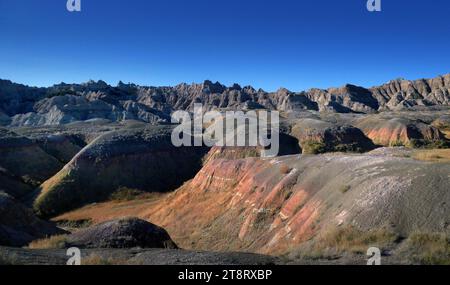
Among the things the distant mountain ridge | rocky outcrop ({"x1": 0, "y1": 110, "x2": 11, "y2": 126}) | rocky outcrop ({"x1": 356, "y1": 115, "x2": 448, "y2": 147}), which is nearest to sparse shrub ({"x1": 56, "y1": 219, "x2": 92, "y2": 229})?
rocky outcrop ({"x1": 356, "y1": 115, "x2": 448, "y2": 147})

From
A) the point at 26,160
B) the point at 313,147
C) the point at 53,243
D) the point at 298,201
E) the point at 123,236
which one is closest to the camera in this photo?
the point at 53,243

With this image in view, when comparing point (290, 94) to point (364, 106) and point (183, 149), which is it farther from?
point (183, 149)

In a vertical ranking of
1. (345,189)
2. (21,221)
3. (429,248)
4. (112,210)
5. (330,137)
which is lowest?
(112,210)

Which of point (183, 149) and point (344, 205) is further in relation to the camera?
point (183, 149)

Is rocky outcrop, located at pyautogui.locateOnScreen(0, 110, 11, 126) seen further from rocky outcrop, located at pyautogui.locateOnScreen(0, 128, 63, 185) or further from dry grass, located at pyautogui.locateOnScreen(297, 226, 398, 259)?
dry grass, located at pyautogui.locateOnScreen(297, 226, 398, 259)

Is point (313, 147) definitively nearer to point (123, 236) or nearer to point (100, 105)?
point (123, 236)

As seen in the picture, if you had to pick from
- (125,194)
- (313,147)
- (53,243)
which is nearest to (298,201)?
(53,243)
